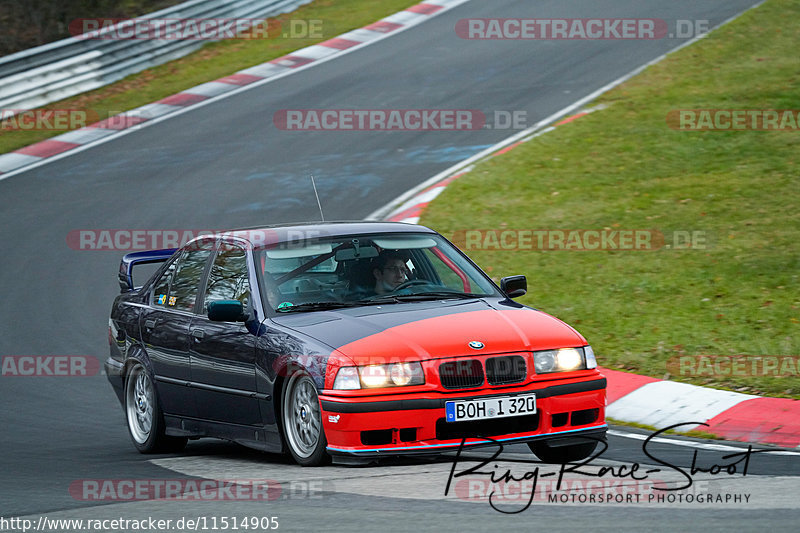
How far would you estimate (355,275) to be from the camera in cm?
767

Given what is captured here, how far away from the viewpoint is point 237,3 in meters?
27.4

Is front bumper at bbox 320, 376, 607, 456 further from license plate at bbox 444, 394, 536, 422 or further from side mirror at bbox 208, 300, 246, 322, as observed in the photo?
side mirror at bbox 208, 300, 246, 322

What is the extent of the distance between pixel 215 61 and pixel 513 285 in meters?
18.5

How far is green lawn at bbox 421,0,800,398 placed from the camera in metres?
10.9

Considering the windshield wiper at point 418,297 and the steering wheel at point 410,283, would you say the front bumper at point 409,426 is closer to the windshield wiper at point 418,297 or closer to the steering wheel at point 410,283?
the windshield wiper at point 418,297

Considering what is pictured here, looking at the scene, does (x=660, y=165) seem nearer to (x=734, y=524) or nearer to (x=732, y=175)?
(x=732, y=175)

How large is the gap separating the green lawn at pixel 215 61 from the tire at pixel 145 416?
12.6 metres

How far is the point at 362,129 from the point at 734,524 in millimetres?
15989

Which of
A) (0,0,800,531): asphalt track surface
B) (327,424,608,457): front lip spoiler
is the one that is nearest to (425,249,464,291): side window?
(0,0,800,531): asphalt track surface

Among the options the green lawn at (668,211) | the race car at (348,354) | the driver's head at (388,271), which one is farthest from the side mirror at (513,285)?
the green lawn at (668,211)

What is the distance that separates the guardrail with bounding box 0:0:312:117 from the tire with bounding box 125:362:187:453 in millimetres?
14523

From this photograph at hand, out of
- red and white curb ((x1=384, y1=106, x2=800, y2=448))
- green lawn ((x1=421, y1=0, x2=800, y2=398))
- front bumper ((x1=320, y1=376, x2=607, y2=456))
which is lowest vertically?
green lawn ((x1=421, y1=0, x2=800, y2=398))

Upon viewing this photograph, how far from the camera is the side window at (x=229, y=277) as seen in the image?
25.6 feet

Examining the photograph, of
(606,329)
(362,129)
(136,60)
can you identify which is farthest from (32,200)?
(606,329)
